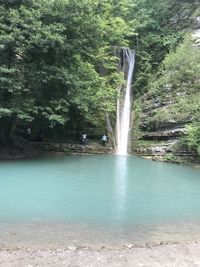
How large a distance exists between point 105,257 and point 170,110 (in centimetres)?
1774

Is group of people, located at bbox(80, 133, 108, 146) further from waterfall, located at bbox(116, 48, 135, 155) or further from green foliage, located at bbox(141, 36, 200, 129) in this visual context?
green foliage, located at bbox(141, 36, 200, 129)

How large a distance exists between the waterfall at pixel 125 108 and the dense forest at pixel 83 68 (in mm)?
516

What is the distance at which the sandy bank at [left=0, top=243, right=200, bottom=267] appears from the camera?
5828 millimetres

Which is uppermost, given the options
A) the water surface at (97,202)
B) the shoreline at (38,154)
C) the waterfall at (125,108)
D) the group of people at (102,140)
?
the waterfall at (125,108)

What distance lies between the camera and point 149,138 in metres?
23.9

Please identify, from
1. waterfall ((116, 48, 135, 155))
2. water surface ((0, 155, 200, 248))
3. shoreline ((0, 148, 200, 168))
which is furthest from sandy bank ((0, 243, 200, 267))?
waterfall ((116, 48, 135, 155))

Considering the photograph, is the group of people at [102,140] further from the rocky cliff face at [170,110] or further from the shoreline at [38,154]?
the rocky cliff face at [170,110]

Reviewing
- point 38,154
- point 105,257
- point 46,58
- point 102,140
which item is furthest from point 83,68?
point 105,257

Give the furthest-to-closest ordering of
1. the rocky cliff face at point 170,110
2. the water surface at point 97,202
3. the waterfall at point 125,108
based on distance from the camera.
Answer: the waterfall at point 125,108, the rocky cliff face at point 170,110, the water surface at point 97,202

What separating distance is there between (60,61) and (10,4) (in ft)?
12.4

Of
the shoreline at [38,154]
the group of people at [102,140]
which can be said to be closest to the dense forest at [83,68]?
the group of people at [102,140]

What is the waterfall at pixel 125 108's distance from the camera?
24.8m

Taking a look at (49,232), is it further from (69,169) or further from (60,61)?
(60,61)

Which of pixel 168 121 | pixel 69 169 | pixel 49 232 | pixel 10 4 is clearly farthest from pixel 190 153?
pixel 49 232
